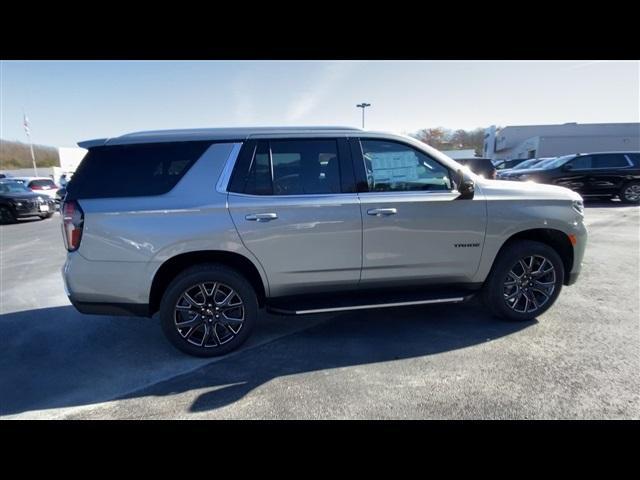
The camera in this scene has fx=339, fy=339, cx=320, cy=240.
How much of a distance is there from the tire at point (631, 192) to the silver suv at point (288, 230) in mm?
12370

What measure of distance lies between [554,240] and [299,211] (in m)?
2.84

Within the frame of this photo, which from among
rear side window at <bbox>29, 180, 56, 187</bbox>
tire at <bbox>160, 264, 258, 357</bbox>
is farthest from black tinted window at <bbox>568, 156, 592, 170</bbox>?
rear side window at <bbox>29, 180, 56, 187</bbox>

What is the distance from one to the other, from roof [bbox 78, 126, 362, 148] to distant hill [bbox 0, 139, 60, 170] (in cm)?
6257

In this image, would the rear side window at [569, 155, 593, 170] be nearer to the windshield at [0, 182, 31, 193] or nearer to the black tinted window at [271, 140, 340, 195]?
the black tinted window at [271, 140, 340, 195]

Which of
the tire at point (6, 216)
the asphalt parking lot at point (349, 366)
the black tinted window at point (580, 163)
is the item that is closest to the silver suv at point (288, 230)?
the asphalt parking lot at point (349, 366)

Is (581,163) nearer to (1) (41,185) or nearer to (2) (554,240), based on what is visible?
(2) (554,240)

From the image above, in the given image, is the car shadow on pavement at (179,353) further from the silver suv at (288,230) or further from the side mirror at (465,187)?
the side mirror at (465,187)

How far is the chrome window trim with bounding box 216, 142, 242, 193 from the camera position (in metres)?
3.03

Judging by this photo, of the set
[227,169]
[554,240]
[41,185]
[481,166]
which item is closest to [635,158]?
[481,166]
